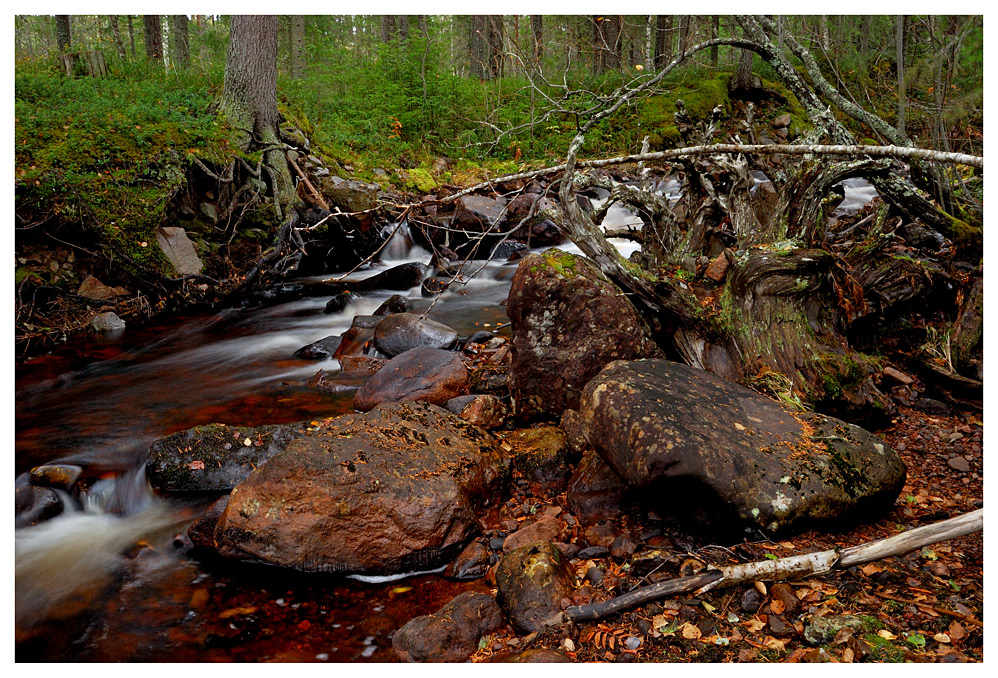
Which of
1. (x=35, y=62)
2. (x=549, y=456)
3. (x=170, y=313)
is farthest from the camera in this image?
(x=35, y=62)

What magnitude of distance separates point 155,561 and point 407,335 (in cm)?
377

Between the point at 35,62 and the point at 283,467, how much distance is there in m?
11.6

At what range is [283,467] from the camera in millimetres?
3648

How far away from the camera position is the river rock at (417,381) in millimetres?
5512

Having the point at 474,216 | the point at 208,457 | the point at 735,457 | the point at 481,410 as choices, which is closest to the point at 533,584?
the point at 735,457

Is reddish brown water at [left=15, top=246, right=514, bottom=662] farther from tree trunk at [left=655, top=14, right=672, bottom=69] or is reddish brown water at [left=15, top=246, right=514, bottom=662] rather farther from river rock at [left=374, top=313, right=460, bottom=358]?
tree trunk at [left=655, top=14, right=672, bottom=69]

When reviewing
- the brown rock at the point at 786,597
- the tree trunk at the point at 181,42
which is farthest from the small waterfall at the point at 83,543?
the tree trunk at the point at 181,42

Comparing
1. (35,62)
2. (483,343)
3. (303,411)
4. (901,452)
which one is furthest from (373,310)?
(35,62)

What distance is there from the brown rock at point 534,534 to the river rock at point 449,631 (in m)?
0.63

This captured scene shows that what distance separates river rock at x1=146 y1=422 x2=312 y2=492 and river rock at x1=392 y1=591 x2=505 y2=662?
216 centimetres

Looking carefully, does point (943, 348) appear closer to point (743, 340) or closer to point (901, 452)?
point (901, 452)

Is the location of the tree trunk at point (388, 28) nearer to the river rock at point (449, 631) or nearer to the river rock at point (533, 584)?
the river rock at point (533, 584)

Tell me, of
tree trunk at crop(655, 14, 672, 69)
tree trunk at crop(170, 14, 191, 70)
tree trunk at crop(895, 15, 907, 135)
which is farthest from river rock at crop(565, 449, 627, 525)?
tree trunk at crop(170, 14, 191, 70)

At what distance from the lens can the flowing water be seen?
3012mm
